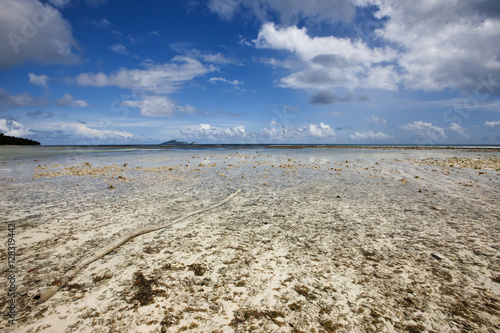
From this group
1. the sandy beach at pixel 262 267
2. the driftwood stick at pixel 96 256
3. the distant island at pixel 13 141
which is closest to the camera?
the sandy beach at pixel 262 267

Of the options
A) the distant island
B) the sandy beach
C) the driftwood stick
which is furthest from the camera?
the distant island

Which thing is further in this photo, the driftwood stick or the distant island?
the distant island

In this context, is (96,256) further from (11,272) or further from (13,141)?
(13,141)

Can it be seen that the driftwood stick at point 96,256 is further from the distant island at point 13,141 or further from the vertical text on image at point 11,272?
the distant island at point 13,141

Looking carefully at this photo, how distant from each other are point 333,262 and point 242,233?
1.87 meters

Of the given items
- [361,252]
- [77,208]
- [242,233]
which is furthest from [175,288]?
[77,208]

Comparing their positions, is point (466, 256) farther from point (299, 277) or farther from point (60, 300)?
point (60, 300)

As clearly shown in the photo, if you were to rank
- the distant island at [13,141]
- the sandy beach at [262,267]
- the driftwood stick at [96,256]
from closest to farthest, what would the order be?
the sandy beach at [262,267] → the driftwood stick at [96,256] → the distant island at [13,141]

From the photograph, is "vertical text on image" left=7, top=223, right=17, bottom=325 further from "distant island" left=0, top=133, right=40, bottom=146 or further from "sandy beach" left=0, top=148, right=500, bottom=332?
"distant island" left=0, top=133, right=40, bottom=146

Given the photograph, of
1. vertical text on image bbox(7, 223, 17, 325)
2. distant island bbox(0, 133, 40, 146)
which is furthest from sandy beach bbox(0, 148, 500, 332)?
distant island bbox(0, 133, 40, 146)

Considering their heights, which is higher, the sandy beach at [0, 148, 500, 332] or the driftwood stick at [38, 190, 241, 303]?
the driftwood stick at [38, 190, 241, 303]

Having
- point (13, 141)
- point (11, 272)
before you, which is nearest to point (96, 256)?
point (11, 272)

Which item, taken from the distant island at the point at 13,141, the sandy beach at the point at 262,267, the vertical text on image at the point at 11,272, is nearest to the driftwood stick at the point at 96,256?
the sandy beach at the point at 262,267

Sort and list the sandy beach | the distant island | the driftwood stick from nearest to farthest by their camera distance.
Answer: the sandy beach, the driftwood stick, the distant island
